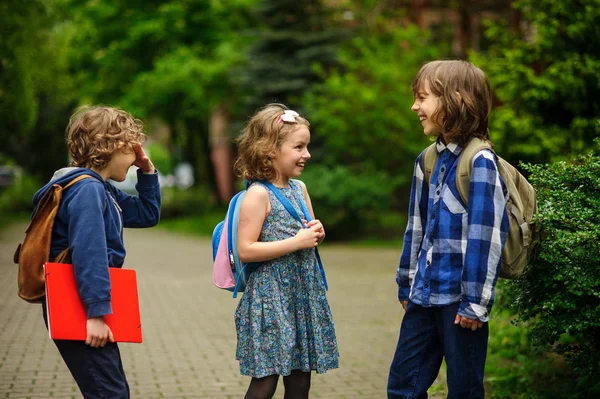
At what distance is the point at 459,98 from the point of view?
3.35 m


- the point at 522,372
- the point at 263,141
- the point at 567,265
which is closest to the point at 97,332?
the point at 263,141

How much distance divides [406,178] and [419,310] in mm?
15361

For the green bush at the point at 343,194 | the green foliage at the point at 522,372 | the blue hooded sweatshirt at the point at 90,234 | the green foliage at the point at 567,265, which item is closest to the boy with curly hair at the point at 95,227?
the blue hooded sweatshirt at the point at 90,234

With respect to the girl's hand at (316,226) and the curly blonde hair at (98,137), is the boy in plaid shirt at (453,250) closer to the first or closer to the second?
the girl's hand at (316,226)

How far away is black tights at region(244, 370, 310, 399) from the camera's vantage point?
362 cm

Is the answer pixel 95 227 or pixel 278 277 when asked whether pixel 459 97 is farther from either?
pixel 95 227

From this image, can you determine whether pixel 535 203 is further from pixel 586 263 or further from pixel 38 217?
pixel 38 217

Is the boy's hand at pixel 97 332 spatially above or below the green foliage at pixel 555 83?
below

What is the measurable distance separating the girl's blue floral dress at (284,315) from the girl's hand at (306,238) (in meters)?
0.10

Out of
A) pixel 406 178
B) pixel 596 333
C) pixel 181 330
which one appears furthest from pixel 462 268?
pixel 406 178

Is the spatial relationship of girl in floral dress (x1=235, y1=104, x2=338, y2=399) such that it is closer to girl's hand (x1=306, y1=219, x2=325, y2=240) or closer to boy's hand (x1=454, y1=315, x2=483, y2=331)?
girl's hand (x1=306, y1=219, x2=325, y2=240)

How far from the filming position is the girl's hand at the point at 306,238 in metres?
3.56

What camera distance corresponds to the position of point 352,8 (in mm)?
21734

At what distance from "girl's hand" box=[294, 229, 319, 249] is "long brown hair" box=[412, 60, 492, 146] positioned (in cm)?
74
